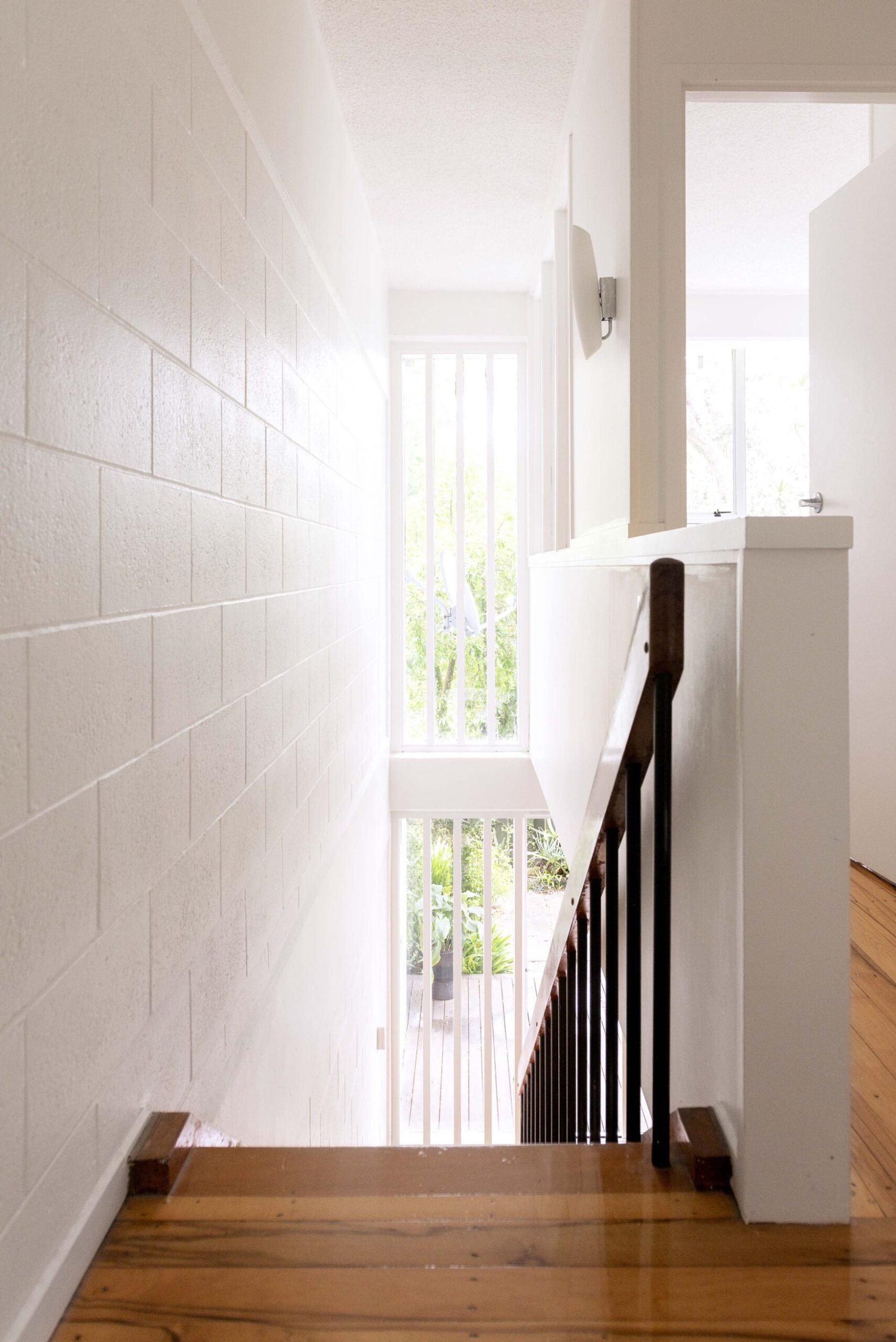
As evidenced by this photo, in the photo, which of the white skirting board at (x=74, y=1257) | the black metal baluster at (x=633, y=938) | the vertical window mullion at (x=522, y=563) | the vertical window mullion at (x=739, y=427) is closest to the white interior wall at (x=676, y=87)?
the black metal baluster at (x=633, y=938)

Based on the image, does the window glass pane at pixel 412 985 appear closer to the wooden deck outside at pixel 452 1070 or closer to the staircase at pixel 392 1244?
the wooden deck outside at pixel 452 1070

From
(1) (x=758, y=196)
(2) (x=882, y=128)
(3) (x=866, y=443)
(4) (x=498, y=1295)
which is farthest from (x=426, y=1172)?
(1) (x=758, y=196)

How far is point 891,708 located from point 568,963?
1.29 metres

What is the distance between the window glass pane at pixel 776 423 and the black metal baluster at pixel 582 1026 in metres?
4.13

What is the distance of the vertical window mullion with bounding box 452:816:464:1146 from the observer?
518cm


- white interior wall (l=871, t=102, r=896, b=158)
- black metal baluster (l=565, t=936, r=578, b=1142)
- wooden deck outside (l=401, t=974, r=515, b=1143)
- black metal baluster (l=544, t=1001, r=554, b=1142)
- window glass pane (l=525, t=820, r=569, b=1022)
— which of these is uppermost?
white interior wall (l=871, t=102, r=896, b=158)

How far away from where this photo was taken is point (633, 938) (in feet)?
4.09


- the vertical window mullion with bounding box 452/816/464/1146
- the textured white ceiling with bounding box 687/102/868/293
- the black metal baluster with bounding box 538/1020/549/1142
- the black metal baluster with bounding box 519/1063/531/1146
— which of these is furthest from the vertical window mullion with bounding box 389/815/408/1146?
the textured white ceiling with bounding box 687/102/868/293

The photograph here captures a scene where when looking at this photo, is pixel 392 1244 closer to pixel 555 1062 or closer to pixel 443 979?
pixel 555 1062

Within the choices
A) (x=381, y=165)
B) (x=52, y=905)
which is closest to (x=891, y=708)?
(x=52, y=905)

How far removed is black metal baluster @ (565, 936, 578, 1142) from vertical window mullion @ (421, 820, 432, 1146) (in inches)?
137

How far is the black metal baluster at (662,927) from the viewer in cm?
115

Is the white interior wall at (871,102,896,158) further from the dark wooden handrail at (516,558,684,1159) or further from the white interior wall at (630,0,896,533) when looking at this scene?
the dark wooden handrail at (516,558,684,1159)

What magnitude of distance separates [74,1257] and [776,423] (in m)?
5.20
